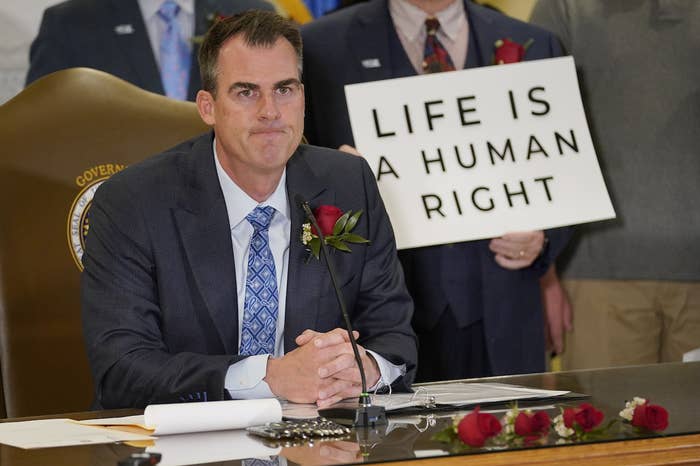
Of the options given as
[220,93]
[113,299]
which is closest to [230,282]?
[113,299]

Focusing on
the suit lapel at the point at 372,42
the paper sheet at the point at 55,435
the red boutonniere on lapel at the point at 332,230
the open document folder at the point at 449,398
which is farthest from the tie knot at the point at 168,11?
the paper sheet at the point at 55,435

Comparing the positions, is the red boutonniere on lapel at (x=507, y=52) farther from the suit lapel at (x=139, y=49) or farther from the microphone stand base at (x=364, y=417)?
the microphone stand base at (x=364, y=417)

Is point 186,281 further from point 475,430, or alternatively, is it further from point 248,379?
point 475,430

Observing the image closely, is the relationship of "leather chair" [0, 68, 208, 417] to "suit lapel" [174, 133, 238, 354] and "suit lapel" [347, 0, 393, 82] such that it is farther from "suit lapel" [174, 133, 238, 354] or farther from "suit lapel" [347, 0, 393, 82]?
"suit lapel" [347, 0, 393, 82]

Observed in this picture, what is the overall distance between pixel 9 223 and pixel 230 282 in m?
0.65

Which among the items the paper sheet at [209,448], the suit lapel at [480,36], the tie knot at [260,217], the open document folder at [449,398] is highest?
the suit lapel at [480,36]

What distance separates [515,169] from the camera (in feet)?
14.0

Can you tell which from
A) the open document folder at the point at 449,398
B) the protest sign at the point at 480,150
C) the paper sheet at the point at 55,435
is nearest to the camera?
the paper sheet at the point at 55,435

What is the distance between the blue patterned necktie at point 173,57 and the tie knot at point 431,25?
0.95 meters

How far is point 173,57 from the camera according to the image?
181 inches

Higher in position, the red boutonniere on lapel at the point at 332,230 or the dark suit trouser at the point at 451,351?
the red boutonniere on lapel at the point at 332,230

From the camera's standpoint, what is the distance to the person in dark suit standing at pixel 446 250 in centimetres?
436

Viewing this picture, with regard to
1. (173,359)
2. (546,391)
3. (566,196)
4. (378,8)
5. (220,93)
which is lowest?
(546,391)

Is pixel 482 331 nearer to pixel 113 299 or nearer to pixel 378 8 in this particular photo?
pixel 378 8
